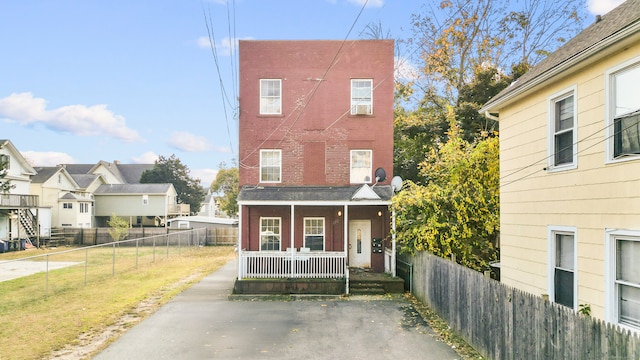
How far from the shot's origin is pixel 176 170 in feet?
221

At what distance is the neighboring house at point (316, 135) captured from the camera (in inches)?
687

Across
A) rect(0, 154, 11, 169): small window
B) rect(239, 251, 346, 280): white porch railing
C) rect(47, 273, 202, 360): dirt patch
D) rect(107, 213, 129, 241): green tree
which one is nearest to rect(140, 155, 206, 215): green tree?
rect(107, 213, 129, 241): green tree

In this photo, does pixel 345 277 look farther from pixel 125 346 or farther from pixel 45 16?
pixel 45 16

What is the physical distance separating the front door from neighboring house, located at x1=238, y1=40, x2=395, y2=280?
4cm

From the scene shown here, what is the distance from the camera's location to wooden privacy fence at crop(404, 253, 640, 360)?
15.4 ft

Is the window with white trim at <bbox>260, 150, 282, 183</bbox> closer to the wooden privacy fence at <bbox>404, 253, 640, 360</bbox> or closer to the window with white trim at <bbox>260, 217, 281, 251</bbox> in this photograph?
the window with white trim at <bbox>260, 217, 281, 251</bbox>

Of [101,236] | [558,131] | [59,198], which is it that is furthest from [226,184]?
[558,131]

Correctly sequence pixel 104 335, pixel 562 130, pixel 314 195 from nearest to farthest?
pixel 562 130, pixel 104 335, pixel 314 195

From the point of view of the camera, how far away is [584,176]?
7.27 meters

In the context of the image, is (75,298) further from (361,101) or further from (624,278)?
(624,278)

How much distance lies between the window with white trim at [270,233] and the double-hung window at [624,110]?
1280 cm

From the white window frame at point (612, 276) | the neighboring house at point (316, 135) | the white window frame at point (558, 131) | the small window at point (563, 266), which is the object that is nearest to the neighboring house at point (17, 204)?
the neighboring house at point (316, 135)

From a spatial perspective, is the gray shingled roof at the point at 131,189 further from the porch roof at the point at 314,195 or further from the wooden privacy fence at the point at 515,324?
the wooden privacy fence at the point at 515,324

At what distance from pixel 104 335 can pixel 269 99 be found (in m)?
10.9
